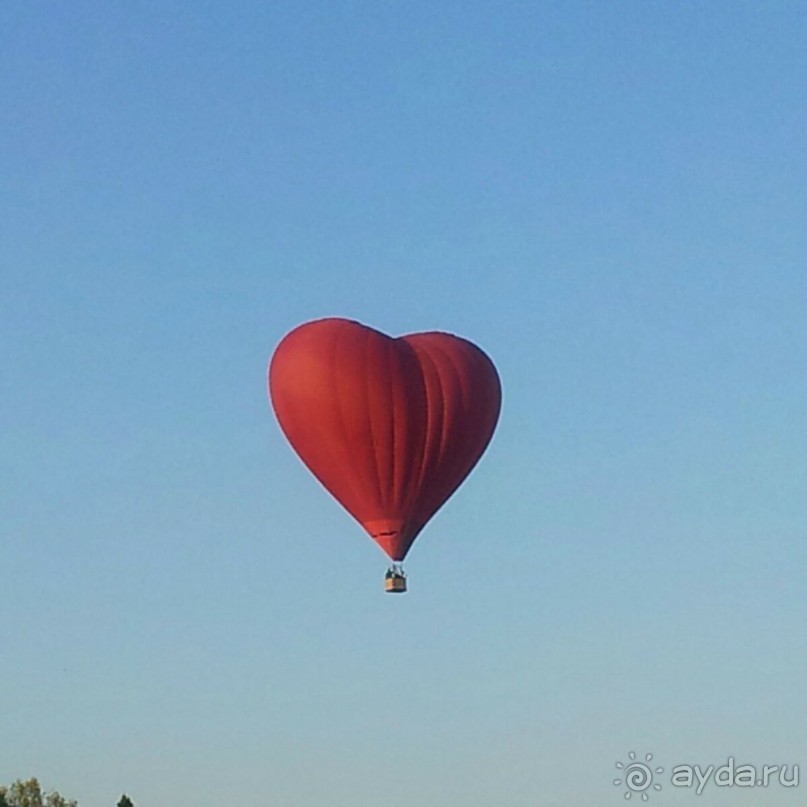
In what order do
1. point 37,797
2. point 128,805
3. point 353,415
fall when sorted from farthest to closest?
point 37,797, point 128,805, point 353,415

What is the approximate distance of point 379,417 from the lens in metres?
39.0

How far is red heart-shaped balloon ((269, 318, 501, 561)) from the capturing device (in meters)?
38.9

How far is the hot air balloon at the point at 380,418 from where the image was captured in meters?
38.9

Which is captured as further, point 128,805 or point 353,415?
point 128,805

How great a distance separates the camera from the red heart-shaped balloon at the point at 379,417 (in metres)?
38.9

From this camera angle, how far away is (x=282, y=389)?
1555 inches

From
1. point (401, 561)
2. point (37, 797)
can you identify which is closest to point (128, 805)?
point (401, 561)

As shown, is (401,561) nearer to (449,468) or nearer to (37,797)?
(449,468)

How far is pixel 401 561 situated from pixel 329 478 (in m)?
2.29

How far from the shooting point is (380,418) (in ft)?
128

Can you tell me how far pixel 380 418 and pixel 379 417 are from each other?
0.03 metres

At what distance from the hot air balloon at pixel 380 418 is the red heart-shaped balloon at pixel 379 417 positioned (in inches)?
0.8

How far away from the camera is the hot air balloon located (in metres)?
38.9

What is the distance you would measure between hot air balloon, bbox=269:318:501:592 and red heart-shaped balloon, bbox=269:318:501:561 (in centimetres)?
2
